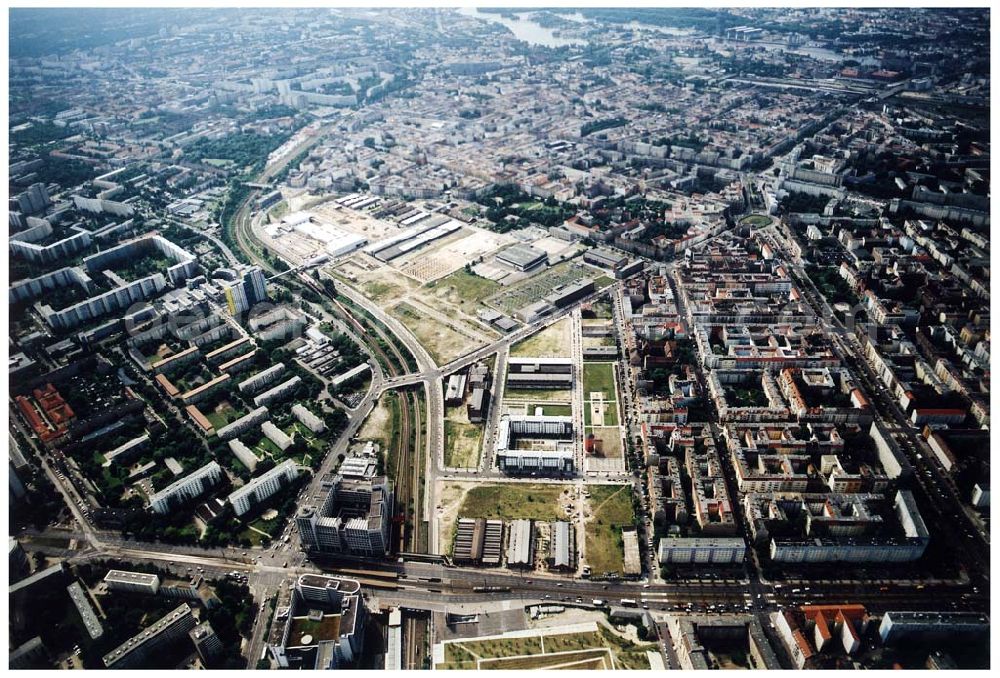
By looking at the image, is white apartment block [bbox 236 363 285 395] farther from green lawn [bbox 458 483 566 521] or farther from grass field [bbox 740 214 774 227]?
grass field [bbox 740 214 774 227]

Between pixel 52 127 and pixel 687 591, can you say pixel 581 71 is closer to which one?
pixel 52 127

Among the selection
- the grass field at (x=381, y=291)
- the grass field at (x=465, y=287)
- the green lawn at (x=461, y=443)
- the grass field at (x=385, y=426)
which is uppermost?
the grass field at (x=465, y=287)

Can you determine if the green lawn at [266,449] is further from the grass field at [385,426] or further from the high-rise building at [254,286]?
the high-rise building at [254,286]

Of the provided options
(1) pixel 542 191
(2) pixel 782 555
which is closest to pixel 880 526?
(2) pixel 782 555

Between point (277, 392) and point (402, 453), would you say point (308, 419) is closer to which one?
point (277, 392)

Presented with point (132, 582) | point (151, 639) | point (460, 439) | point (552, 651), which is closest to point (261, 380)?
point (460, 439)

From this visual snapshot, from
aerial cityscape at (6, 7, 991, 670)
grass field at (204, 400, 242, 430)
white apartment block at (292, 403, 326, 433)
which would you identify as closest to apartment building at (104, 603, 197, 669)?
aerial cityscape at (6, 7, 991, 670)

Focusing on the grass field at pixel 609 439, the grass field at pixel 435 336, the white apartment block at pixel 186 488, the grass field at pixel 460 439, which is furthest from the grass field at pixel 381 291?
the grass field at pixel 609 439
